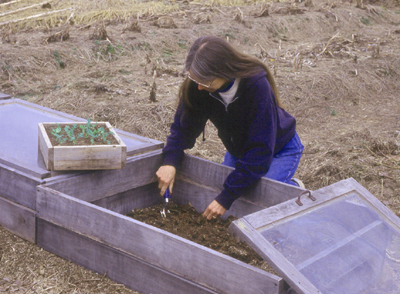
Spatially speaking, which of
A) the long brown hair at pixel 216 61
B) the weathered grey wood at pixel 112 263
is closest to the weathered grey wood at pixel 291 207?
the weathered grey wood at pixel 112 263

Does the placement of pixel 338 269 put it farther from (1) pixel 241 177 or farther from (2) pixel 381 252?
(1) pixel 241 177

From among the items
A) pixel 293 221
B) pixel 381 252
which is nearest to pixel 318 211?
pixel 293 221

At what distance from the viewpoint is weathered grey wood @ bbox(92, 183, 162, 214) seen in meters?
3.10

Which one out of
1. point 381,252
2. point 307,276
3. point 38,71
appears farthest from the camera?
point 38,71

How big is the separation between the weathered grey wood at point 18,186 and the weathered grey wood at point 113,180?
134mm

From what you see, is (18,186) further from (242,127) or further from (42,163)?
(242,127)

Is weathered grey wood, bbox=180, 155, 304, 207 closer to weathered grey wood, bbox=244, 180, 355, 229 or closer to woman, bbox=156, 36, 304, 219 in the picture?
woman, bbox=156, 36, 304, 219

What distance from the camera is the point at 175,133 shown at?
3201 mm

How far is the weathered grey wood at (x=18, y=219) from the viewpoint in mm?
2764

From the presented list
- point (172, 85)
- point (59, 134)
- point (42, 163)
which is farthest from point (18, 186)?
point (172, 85)

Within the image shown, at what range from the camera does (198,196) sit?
332 cm

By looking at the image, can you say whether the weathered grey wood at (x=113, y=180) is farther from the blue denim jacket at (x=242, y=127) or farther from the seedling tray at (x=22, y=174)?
the blue denim jacket at (x=242, y=127)

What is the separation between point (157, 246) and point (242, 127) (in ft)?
3.50

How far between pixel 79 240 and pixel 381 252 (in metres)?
1.65
